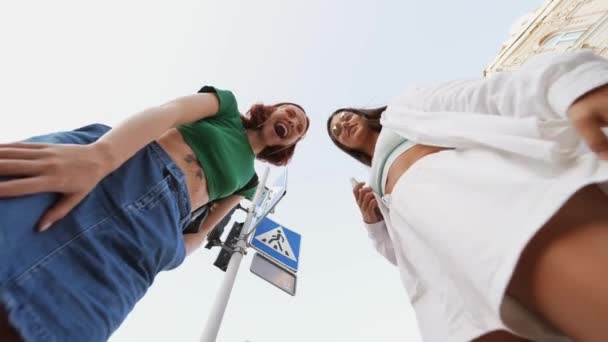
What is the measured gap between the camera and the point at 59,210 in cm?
80

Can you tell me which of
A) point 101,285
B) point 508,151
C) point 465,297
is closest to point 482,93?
point 508,151

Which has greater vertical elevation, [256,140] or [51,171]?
[51,171]

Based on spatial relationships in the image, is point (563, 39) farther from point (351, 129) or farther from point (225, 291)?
point (225, 291)

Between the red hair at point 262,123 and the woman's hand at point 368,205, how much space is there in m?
0.79

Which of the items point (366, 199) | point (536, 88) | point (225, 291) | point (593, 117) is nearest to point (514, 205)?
point (593, 117)

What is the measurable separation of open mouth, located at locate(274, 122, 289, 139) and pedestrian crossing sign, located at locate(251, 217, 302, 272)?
1575 mm

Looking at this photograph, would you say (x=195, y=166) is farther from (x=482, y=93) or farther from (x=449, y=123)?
(x=482, y=93)

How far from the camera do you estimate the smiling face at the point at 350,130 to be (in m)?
1.96

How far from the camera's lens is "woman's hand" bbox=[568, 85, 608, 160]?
600 millimetres

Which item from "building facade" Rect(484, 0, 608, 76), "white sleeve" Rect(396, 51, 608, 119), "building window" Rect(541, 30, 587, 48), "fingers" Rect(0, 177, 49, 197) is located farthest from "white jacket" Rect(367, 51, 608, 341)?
"building window" Rect(541, 30, 587, 48)

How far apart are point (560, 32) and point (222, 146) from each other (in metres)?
12.0

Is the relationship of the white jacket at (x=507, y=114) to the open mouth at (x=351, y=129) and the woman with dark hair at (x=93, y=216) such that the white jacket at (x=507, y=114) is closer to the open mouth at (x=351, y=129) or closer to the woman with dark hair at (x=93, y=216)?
the open mouth at (x=351, y=129)

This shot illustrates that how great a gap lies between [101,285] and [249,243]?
235 centimetres

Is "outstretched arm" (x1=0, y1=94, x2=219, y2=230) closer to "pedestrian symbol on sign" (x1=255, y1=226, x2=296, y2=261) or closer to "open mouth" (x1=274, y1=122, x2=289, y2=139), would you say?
"open mouth" (x1=274, y1=122, x2=289, y2=139)
